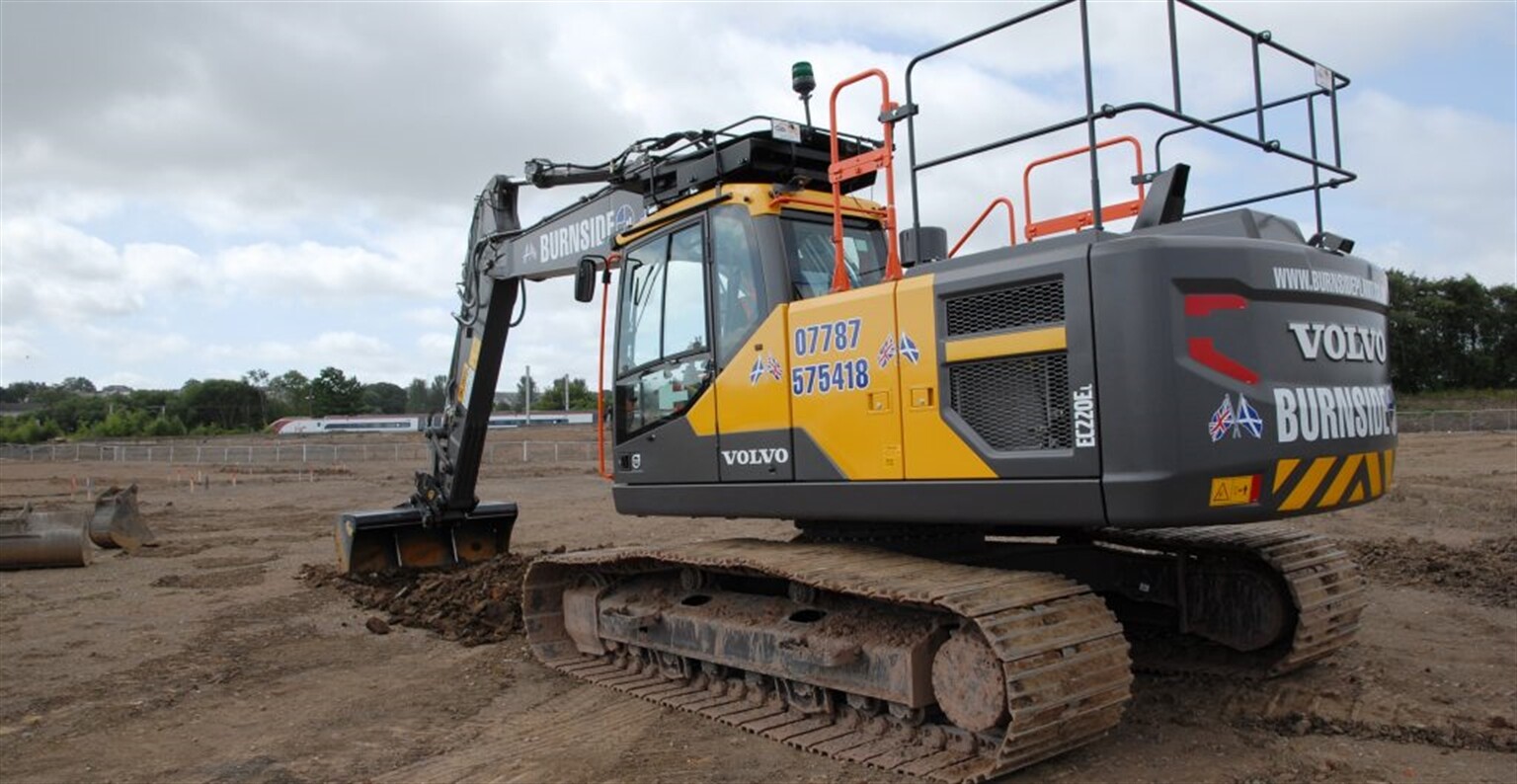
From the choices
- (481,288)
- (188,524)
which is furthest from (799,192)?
(188,524)

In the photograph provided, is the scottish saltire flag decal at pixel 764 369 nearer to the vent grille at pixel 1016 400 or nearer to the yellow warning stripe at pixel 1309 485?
the vent grille at pixel 1016 400

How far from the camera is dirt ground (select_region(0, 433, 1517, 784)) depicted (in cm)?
493

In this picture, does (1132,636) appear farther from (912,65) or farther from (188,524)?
(188,524)

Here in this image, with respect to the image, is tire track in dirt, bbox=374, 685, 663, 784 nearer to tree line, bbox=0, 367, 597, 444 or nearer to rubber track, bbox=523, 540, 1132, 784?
rubber track, bbox=523, 540, 1132, 784

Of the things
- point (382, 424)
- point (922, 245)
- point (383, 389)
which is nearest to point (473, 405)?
point (922, 245)

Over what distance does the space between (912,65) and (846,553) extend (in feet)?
8.15

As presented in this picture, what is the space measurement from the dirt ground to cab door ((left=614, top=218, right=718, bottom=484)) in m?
1.43

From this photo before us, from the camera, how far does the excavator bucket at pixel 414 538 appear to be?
992 centimetres

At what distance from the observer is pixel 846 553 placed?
5609 millimetres

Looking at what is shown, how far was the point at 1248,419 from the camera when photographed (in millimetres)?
4230

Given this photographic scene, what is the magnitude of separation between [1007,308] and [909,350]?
1.76ft

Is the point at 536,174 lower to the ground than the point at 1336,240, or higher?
higher

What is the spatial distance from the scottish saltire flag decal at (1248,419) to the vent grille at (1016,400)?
25.4 inches

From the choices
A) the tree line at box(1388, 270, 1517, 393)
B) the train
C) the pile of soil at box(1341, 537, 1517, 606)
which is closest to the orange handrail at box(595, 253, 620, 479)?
the pile of soil at box(1341, 537, 1517, 606)
